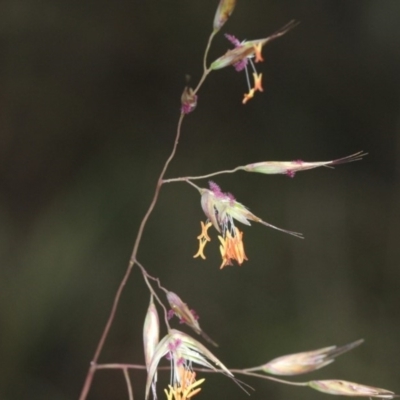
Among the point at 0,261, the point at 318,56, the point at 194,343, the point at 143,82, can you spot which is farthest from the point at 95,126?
the point at 194,343

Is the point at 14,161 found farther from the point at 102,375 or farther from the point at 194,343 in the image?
the point at 194,343

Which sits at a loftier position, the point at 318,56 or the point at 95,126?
the point at 318,56

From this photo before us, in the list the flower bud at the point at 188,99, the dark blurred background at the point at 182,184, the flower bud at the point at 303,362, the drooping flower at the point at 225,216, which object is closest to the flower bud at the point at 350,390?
the flower bud at the point at 303,362

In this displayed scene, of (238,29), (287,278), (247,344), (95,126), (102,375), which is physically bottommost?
(102,375)

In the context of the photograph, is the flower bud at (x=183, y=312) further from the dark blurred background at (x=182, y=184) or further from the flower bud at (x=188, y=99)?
the dark blurred background at (x=182, y=184)

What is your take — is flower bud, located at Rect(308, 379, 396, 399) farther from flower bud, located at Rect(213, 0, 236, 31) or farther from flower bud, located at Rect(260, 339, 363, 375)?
flower bud, located at Rect(213, 0, 236, 31)

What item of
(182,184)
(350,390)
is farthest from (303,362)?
(182,184)

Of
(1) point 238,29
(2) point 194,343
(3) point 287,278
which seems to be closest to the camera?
(2) point 194,343

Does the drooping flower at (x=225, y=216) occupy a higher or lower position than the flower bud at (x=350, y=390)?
higher
